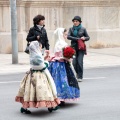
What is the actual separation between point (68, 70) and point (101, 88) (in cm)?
241

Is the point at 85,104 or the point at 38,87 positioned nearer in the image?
the point at 38,87

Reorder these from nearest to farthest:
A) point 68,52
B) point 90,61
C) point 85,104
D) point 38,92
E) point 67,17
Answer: point 38,92
point 68,52
point 85,104
point 90,61
point 67,17

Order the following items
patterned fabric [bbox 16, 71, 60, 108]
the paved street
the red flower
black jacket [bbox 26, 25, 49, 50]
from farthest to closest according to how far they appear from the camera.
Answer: black jacket [bbox 26, 25, 49, 50], the red flower, the paved street, patterned fabric [bbox 16, 71, 60, 108]

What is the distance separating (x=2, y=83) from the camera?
12594 millimetres

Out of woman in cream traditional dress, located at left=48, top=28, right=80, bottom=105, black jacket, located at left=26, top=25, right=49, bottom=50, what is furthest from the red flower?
black jacket, located at left=26, top=25, right=49, bottom=50

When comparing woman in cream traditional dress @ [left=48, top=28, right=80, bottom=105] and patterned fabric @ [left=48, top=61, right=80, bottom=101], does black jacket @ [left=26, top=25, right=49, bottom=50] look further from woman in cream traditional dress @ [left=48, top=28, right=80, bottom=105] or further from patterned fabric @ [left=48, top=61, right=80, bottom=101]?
patterned fabric @ [left=48, top=61, right=80, bottom=101]

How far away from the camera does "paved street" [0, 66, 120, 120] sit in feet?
27.5

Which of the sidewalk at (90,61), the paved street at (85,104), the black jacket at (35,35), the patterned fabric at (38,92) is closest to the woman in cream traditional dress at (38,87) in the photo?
the patterned fabric at (38,92)

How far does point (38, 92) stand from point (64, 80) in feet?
3.27

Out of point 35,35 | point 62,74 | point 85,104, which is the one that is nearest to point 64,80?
point 62,74

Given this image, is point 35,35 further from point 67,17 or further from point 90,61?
point 67,17

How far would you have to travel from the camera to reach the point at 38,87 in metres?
8.24

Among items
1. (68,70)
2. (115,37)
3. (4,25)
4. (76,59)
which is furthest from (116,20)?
(68,70)

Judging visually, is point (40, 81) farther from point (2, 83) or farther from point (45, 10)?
→ point (45, 10)
